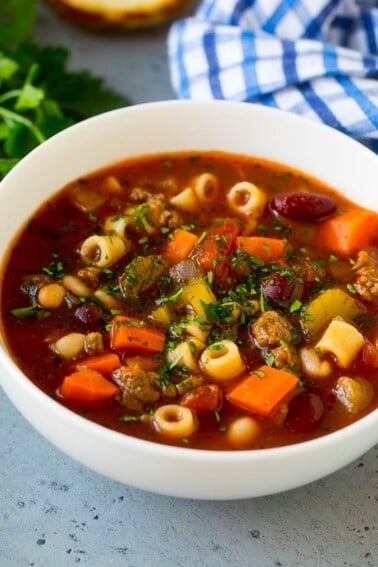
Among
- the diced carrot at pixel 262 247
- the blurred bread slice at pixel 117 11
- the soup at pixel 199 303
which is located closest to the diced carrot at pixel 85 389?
the soup at pixel 199 303

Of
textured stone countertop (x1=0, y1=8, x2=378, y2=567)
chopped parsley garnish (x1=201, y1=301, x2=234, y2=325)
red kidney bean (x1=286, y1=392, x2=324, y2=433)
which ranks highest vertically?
chopped parsley garnish (x1=201, y1=301, x2=234, y2=325)

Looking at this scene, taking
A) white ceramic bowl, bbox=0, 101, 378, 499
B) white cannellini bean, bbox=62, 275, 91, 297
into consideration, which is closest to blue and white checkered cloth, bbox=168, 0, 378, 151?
white ceramic bowl, bbox=0, 101, 378, 499

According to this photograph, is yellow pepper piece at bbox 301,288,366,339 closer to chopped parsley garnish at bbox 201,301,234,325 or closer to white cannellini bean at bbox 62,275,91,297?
chopped parsley garnish at bbox 201,301,234,325

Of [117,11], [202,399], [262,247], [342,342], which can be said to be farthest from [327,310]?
[117,11]

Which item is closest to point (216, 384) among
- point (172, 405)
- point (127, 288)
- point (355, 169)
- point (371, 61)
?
point (172, 405)

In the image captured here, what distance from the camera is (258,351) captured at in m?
3.55

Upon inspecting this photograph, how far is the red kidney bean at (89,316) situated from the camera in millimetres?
3553

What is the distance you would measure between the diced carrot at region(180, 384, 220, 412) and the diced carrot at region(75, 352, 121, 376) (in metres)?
0.31

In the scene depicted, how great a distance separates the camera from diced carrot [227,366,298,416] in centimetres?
331

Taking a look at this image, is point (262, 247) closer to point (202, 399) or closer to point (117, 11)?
point (202, 399)

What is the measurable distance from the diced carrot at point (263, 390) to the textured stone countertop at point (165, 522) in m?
0.44

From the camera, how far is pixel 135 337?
3486mm

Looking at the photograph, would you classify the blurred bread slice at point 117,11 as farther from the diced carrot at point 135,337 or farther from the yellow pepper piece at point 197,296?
the diced carrot at point 135,337

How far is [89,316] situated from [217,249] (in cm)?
69
